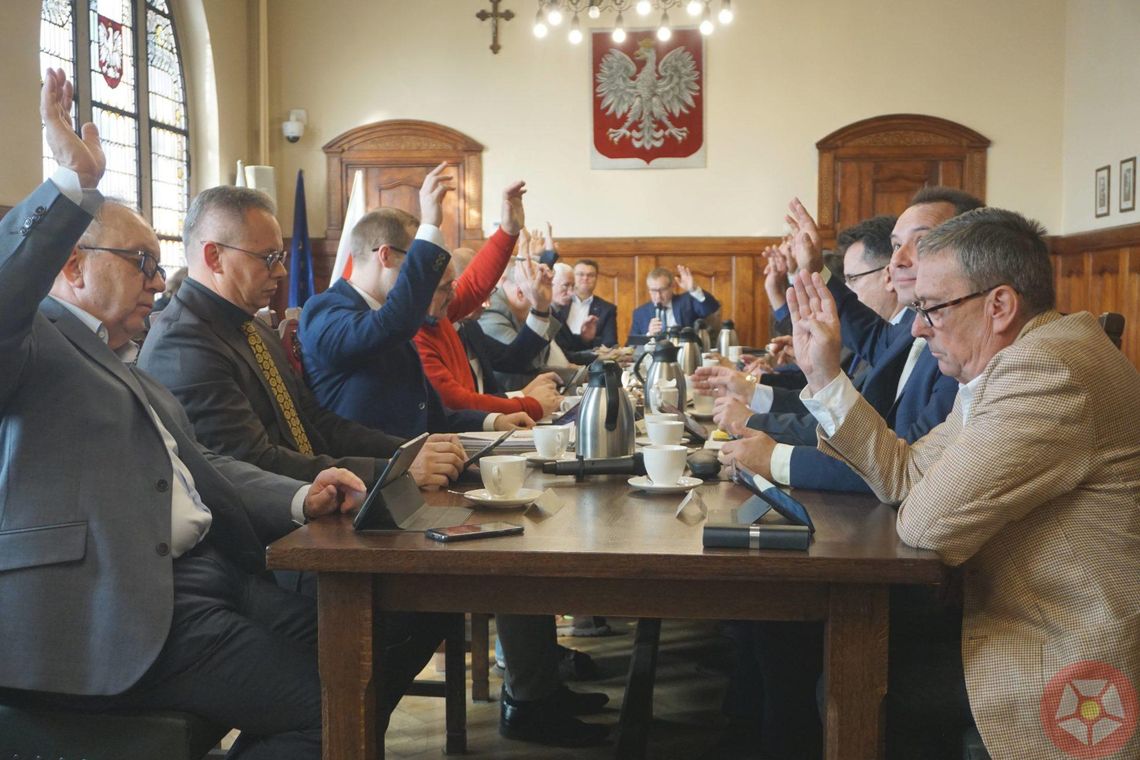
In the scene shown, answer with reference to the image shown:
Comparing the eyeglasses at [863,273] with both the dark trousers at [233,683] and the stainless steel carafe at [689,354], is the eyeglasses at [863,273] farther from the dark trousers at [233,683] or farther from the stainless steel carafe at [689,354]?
the dark trousers at [233,683]

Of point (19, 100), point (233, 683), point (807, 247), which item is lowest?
point (233, 683)

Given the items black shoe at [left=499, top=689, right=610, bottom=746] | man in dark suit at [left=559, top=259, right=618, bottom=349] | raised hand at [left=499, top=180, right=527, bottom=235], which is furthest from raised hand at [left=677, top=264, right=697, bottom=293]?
black shoe at [left=499, top=689, right=610, bottom=746]

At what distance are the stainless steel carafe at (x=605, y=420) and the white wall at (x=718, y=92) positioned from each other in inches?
317

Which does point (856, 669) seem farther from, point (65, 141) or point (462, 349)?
point (462, 349)

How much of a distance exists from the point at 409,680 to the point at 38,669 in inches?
28.9

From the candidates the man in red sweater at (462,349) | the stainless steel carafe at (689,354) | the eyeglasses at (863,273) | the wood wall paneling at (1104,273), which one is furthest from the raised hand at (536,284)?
the wood wall paneling at (1104,273)

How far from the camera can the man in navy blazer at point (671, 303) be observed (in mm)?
9477

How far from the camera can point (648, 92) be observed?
409 inches

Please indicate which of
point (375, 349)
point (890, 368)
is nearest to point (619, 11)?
point (375, 349)

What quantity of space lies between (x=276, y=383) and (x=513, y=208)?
1.55 meters

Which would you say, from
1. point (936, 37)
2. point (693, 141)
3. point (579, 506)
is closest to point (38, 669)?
point (579, 506)

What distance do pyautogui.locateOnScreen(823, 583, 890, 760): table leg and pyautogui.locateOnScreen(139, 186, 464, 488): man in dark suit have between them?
36.3 inches

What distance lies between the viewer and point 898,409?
2.58m

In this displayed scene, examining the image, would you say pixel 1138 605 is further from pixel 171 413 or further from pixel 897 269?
pixel 171 413
